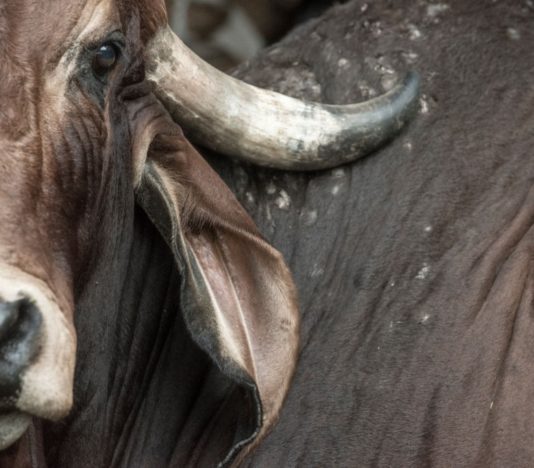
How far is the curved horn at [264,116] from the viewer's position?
3.71 m

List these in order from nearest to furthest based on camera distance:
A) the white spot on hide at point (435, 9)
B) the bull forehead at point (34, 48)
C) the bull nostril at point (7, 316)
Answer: the bull nostril at point (7, 316) → the bull forehead at point (34, 48) → the white spot on hide at point (435, 9)

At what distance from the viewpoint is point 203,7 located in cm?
774

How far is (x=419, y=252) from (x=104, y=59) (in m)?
1.07

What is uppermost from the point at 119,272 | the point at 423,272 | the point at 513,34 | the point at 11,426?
the point at 11,426

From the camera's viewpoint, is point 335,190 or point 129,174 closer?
point 129,174

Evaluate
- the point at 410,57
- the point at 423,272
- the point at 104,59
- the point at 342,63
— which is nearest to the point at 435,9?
the point at 410,57

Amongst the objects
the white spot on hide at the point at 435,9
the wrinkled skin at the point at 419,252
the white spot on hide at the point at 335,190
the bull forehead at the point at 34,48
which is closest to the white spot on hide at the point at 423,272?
the wrinkled skin at the point at 419,252

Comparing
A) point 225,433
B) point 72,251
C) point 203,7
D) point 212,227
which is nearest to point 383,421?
point 225,433

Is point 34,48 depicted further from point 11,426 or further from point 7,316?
point 11,426

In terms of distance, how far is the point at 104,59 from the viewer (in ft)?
11.2

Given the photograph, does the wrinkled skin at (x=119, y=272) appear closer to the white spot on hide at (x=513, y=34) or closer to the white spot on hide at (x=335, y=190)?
the white spot on hide at (x=335, y=190)

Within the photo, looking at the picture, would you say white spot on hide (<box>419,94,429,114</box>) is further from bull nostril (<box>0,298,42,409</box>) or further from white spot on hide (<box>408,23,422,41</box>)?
bull nostril (<box>0,298,42,409</box>)

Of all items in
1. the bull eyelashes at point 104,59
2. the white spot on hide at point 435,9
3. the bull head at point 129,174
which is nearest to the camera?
the bull head at point 129,174

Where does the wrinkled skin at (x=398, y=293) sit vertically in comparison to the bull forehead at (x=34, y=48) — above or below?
below
